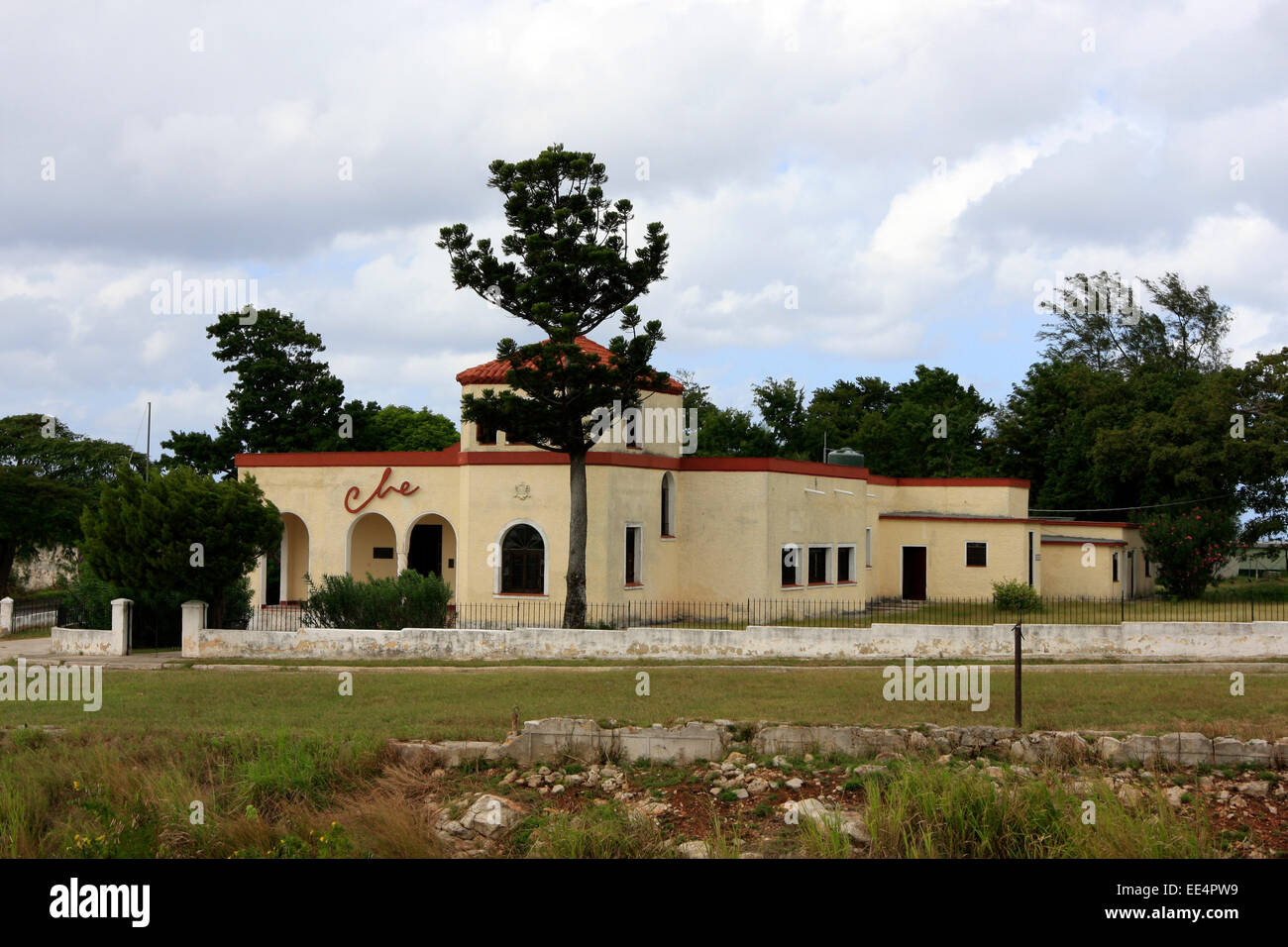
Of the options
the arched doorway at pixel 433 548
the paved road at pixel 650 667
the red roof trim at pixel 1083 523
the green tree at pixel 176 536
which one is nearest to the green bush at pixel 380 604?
the green tree at pixel 176 536

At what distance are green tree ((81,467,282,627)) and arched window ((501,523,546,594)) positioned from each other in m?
6.47

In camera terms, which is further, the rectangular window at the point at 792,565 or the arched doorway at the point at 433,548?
the arched doorway at the point at 433,548

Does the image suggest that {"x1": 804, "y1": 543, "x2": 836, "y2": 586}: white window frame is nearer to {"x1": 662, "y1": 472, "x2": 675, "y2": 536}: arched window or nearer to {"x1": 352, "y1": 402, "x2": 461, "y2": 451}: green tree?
{"x1": 662, "y1": 472, "x2": 675, "y2": 536}: arched window

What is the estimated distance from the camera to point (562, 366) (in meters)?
25.5

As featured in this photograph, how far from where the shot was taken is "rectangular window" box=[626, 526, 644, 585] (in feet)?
96.3

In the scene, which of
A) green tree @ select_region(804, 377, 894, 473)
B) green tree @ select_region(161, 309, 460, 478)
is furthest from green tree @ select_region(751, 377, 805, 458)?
green tree @ select_region(161, 309, 460, 478)

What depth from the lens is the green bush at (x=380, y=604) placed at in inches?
992

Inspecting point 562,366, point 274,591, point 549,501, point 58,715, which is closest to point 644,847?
point 58,715

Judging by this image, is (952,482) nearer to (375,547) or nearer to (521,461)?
(521,461)

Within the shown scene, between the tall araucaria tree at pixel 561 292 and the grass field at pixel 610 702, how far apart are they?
6.89 m

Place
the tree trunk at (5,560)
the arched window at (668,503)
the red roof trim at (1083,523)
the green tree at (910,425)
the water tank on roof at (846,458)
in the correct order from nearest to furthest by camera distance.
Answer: the arched window at (668,503), the red roof trim at (1083,523), the water tank on roof at (846,458), the tree trunk at (5,560), the green tree at (910,425)

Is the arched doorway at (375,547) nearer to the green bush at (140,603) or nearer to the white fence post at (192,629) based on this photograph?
the green bush at (140,603)

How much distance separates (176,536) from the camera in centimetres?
2364
